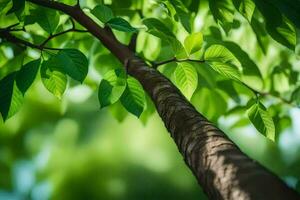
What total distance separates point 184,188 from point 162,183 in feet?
0.75

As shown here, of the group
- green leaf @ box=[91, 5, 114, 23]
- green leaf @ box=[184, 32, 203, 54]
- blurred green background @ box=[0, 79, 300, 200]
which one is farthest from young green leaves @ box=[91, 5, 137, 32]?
blurred green background @ box=[0, 79, 300, 200]

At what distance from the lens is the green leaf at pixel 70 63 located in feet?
3.14

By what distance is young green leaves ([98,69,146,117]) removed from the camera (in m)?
1.01

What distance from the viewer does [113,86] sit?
1016 mm

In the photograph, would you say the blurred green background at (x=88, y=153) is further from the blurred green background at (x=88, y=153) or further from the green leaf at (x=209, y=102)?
the green leaf at (x=209, y=102)

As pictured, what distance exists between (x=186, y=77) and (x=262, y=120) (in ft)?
0.67

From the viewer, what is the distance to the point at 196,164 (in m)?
0.63

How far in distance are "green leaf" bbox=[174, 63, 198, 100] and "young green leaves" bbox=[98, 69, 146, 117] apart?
0.33 ft

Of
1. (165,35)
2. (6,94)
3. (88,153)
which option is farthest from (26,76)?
(88,153)

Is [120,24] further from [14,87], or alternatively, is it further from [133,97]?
[14,87]

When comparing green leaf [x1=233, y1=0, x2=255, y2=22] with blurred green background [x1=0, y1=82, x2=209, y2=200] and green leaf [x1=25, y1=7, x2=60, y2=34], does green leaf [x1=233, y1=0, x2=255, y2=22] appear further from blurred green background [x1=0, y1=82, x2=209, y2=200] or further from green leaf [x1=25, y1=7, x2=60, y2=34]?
blurred green background [x1=0, y1=82, x2=209, y2=200]

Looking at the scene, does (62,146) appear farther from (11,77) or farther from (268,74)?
(11,77)

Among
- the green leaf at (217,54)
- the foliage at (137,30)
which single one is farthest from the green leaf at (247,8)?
the green leaf at (217,54)

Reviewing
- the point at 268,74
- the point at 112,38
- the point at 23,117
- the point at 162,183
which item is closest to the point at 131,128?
the point at 162,183
